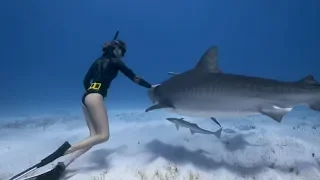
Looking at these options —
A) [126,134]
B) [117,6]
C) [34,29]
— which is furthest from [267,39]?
[126,134]

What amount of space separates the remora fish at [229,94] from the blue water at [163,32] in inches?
5751

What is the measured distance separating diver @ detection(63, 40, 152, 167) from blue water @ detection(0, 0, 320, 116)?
14650 cm

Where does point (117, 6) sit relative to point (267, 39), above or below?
above

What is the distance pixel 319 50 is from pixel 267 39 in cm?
3289

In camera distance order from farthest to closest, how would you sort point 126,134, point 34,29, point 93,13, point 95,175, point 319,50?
point 319,50 → point 93,13 → point 34,29 → point 126,134 → point 95,175

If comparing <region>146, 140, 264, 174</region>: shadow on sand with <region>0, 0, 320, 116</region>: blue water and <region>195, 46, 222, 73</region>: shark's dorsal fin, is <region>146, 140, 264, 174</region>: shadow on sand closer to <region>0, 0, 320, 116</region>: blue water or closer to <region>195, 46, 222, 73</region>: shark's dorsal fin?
<region>195, 46, 222, 73</region>: shark's dorsal fin

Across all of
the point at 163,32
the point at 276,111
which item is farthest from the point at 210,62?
the point at 163,32

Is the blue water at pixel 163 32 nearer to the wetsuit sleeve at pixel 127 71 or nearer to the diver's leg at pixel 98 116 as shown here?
the wetsuit sleeve at pixel 127 71

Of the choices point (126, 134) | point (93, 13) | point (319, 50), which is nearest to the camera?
point (126, 134)

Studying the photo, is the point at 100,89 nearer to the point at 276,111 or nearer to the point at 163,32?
the point at 276,111

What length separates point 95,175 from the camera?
17.5 feet

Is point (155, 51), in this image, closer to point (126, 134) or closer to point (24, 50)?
point (24, 50)

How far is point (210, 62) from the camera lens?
19.6ft

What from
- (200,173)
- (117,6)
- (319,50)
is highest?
(117,6)
